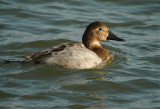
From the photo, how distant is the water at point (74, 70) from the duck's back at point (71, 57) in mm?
135

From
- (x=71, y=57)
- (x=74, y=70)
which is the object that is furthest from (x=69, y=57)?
(x=74, y=70)

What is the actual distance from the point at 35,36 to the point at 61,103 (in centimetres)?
438

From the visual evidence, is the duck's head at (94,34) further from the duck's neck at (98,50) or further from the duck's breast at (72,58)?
the duck's breast at (72,58)

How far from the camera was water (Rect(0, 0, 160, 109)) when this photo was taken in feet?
22.1

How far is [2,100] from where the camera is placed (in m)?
6.53

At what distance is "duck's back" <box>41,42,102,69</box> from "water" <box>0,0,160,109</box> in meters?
0.13

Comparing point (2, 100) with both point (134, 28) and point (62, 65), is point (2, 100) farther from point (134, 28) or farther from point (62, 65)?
point (134, 28)

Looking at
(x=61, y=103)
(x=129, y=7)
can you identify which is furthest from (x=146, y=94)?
(x=129, y=7)

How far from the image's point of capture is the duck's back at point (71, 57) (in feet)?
26.2

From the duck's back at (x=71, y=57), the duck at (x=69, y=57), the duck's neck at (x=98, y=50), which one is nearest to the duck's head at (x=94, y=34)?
the duck's neck at (x=98, y=50)

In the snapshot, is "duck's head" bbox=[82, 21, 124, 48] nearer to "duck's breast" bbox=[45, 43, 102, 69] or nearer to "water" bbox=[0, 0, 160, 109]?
"water" bbox=[0, 0, 160, 109]

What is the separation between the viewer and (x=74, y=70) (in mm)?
8039

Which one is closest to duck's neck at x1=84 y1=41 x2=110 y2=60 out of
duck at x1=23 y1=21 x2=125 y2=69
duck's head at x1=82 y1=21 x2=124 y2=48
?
duck's head at x1=82 y1=21 x2=124 y2=48

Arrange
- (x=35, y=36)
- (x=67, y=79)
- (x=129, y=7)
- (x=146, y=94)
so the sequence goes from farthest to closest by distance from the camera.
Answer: (x=129, y=7) < (x=35, y=36) < (x=67, y=79) < (x=146, y=94)
